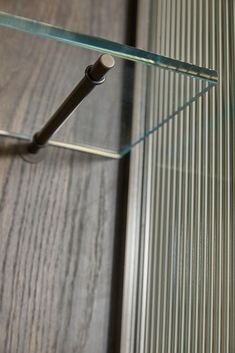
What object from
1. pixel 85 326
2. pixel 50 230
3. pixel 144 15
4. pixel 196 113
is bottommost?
pixel 85 326

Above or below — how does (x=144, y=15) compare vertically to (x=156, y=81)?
above

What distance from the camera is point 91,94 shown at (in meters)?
0.58

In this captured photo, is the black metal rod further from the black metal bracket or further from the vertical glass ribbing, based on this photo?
the vertical glass ribbing

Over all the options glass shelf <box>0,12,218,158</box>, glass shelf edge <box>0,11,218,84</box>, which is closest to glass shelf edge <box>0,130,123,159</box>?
glass shelf <box>0,12,218,158</box>

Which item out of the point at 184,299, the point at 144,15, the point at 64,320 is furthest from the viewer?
the point at 144,15

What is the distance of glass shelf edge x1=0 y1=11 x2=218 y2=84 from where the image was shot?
0.45 m

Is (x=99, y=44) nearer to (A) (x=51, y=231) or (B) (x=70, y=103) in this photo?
(B) (x=70, y=103)

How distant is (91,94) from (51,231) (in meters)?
0.19

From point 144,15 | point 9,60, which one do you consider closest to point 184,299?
point 9,60

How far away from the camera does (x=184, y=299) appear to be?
54 centimetres

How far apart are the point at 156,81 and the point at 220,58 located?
0.08m

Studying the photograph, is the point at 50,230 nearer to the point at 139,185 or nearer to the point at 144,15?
the point at 139,185

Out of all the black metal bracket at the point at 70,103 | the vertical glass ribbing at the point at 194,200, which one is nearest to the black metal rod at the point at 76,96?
the black metal bracket at the point at 70,103

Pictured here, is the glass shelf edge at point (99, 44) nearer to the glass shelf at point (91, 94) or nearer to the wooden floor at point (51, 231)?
the glass shelf at point (91, 94)
